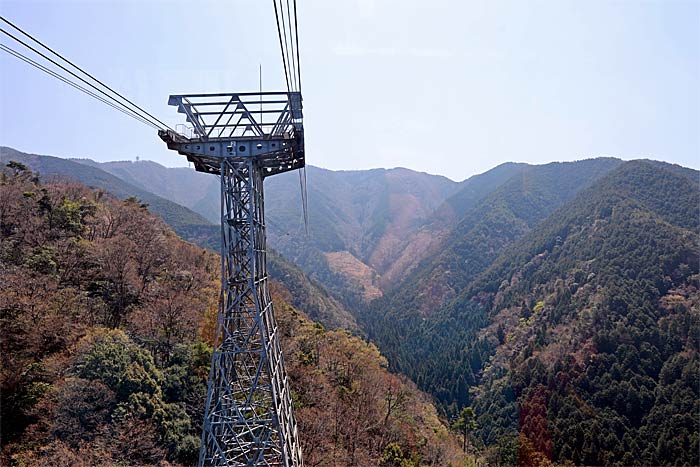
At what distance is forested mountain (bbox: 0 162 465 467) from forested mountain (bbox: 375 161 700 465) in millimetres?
24966

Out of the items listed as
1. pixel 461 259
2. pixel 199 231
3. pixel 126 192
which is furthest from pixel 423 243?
pixel 126 192

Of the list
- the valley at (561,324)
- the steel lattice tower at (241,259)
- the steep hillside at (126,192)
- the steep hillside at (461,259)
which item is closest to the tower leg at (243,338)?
the steel lattice tower at (241,259)

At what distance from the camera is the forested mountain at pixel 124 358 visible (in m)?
14.2

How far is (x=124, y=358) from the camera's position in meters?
16.4

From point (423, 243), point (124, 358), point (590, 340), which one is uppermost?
point (124, 358)

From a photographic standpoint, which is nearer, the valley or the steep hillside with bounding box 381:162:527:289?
the valley

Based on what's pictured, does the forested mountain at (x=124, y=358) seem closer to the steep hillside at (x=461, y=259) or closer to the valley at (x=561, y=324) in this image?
the valley at (x=561, y=324)

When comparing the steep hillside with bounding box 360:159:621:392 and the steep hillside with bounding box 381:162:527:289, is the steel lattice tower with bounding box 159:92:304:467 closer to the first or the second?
the steep hillside with bounding box 360:159:621:392

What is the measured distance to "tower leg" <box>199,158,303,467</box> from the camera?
9.95 meters

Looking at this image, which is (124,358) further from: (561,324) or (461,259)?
(461,259)

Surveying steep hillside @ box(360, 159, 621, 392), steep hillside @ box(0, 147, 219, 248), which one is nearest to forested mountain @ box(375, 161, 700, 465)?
steep hillside @ box(360, 159, 621, 392)

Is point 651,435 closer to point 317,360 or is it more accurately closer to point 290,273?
point 317,360

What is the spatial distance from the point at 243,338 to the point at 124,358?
8988 millimetres

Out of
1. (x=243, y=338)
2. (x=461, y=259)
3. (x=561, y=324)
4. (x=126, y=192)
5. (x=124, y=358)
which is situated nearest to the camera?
(x=243, y=338)
